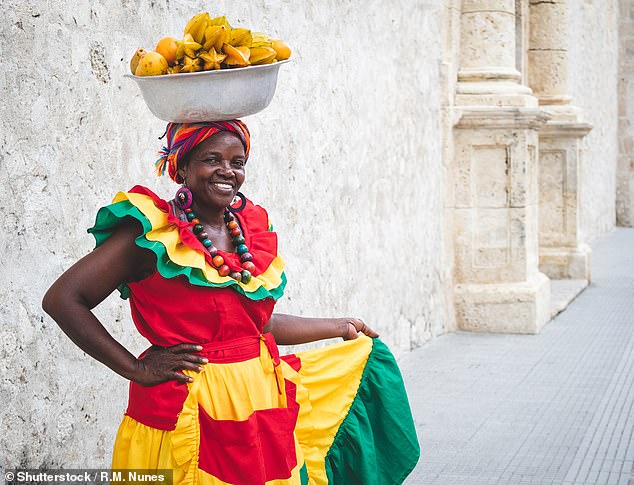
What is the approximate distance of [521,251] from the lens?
757 cm

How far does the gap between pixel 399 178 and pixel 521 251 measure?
1.46 metres

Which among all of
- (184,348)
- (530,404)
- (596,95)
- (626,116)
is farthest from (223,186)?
(626,116)

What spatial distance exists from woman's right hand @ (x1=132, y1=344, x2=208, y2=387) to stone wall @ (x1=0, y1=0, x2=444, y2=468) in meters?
0.84

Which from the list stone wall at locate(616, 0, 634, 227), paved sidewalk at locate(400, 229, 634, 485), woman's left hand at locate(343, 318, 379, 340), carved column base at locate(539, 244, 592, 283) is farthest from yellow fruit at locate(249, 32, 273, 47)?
stone wall at locate(616, 0, 634, 227)

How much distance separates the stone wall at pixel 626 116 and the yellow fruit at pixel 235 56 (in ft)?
51.2

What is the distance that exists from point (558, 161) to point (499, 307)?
2.95 metres

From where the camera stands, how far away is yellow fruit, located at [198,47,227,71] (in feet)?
7.75

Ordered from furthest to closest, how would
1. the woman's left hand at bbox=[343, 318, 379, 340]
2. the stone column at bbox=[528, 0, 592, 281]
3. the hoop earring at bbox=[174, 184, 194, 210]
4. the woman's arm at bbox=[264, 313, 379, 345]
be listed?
the stone column at bbox=[528, 0, 592, 281]
the woman's left hand at bbox=[343, 318, 379, 340]
the woman's arm at bbox=[264, 313, 379, 345]
the hoop earring at bbox=[174, 184, 194, 210]

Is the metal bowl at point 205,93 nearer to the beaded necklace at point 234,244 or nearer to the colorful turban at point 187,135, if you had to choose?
the colorful turban at point 187,135

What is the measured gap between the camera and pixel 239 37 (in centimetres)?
238

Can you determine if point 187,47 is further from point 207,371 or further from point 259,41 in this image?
point 207,371

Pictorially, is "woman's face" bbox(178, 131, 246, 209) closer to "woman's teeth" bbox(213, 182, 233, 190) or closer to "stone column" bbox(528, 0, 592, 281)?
"woman's teeth" bbox(213, 182, 233, 190)

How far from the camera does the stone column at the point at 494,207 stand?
296 inches

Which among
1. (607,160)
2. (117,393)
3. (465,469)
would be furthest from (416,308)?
(607,160)
